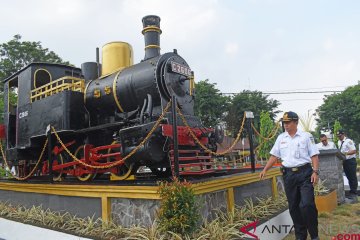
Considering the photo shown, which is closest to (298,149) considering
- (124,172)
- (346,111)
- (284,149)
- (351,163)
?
(284,149)

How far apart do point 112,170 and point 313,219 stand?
153 inches

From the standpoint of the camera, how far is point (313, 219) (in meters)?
3.94

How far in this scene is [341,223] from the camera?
547 cm

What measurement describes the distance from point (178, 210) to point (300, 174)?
1.61 meters

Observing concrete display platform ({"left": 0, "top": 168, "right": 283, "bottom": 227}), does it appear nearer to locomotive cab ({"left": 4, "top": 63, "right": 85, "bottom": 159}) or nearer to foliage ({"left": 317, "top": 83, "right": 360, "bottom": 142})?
locomotive cab ({"left": 4, "top": 63, "right": 85, "bottom": 159})

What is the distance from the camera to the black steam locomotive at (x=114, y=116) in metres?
5.68

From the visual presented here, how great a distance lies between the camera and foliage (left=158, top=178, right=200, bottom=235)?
3.70 metres

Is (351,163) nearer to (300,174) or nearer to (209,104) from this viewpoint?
(300,174)

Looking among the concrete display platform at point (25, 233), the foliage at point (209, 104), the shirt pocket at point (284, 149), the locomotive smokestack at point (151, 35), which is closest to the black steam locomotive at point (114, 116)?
the locomotive smokestack at point (151, 35)

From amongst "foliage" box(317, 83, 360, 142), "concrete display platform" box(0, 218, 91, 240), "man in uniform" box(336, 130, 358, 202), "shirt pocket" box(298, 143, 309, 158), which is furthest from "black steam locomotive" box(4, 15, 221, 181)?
"foliage" box(317, 83, 360, 142)

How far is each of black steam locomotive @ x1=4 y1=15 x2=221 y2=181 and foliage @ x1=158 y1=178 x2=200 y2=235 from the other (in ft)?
4.31

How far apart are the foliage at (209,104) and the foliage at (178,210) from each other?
80.0ft

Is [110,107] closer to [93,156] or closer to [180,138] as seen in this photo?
[93,156]

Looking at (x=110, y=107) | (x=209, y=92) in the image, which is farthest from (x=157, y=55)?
(x=209, y=92)
